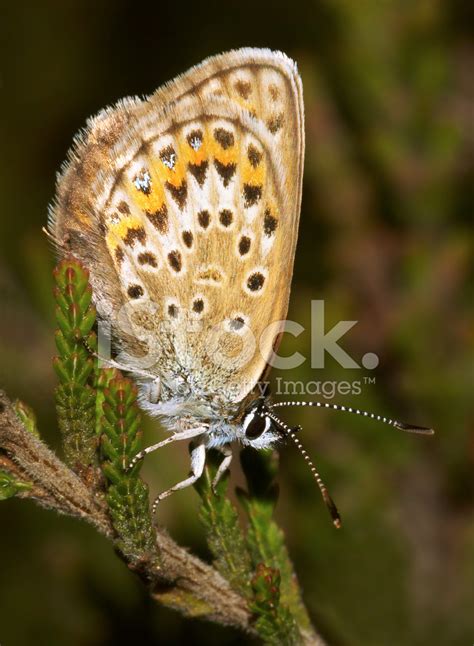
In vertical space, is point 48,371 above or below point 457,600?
above

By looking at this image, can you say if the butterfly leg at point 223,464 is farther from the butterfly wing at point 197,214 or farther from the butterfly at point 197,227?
the butterfly wing at point 197,214

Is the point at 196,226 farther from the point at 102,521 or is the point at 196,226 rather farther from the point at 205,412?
the point at 102,521

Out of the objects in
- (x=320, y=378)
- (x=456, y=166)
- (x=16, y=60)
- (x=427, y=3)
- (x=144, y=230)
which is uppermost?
(x=16, y=60)

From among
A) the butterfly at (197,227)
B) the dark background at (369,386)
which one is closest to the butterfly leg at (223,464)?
the butterfly at (197,227)

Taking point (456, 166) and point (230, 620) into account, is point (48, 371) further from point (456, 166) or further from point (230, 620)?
point (456, 166)

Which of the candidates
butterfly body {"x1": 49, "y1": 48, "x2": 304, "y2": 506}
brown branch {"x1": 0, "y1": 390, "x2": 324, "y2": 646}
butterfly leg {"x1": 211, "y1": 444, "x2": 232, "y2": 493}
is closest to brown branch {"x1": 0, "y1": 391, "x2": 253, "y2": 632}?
brown branch {"x1": 0, "y1": 390, "x2": 324, "y2": 646}

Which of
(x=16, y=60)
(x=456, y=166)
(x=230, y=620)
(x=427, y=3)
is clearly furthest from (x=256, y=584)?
(x=16, y=60)

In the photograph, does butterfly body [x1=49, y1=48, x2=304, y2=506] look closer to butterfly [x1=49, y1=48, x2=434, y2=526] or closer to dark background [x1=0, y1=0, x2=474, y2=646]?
butterfly [x1=49, y1=48, x2=434, y2=526]

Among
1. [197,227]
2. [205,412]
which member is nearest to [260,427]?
[205,412]
